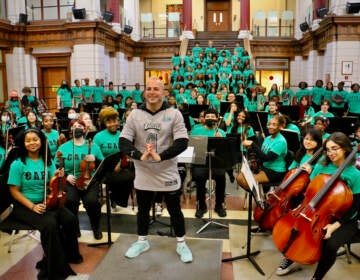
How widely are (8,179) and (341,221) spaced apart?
3.15 metres

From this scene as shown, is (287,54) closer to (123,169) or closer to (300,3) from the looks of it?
(300,3)

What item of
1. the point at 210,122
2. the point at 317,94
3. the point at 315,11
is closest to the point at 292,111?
the point at 210,122

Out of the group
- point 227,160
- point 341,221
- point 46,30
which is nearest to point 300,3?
point 46,30

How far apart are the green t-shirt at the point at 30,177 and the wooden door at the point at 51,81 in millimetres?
13746

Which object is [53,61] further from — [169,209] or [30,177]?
[169,209]

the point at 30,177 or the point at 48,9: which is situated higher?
the point at 48,9

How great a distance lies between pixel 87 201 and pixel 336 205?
279 cm

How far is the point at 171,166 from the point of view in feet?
11.6

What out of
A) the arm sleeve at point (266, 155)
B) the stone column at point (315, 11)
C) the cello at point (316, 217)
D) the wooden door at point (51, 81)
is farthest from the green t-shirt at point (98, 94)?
the cello at point (316, 217)

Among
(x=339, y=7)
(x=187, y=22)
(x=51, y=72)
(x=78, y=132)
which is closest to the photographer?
(x=78, y=132)

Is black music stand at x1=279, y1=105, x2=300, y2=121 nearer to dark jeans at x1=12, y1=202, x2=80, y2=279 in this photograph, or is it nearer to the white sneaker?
the white sneaker

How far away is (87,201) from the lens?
451cm

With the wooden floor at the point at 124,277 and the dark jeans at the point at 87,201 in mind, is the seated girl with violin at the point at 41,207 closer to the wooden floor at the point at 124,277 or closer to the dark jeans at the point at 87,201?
the wooden floor at the point at 124,277

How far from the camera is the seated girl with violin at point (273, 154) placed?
487cm
